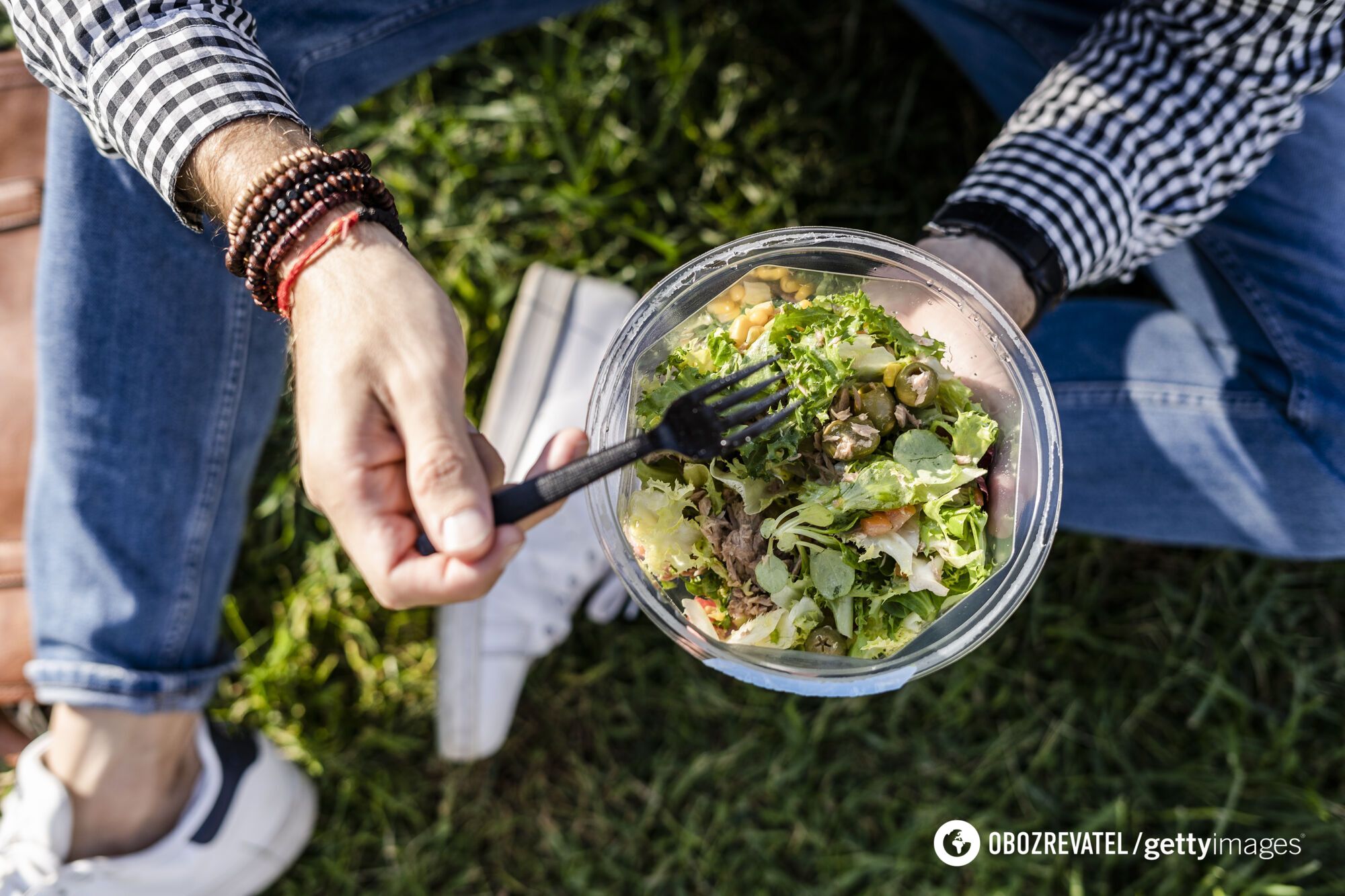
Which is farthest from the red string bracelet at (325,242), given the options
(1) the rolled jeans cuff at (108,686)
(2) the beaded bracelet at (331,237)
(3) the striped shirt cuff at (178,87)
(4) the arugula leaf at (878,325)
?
(1) the rolled jeans cuff at (108,686)

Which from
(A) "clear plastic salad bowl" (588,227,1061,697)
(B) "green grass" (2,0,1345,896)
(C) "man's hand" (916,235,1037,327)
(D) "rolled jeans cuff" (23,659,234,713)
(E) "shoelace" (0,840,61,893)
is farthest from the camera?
(B) "green grass" (2,0,1345,896)

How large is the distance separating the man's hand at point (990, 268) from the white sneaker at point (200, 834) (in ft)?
7.29

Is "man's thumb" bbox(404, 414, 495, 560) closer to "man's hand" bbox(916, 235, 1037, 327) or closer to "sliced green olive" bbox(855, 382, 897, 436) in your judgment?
"sliced green olive" bbox(855, 382, 897, 436)

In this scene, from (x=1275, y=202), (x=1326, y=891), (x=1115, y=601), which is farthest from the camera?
(x=1115, y=601)

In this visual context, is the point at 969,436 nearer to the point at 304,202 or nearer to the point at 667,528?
the point at 667,528

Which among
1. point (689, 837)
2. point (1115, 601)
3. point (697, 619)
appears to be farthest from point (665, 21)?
point (689, 837)

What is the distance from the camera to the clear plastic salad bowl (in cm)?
159

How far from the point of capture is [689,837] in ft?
8.84

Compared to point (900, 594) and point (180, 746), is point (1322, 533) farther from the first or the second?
point (180, 746)

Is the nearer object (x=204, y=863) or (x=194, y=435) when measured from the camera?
(x=194, y=435)

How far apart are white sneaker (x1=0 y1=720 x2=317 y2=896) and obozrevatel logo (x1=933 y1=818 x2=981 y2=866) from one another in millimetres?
1819

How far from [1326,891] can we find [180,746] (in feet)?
10.3

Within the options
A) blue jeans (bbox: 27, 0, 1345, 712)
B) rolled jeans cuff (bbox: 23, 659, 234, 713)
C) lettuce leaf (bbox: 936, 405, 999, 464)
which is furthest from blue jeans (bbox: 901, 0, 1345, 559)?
rolled jeans cuff (bbox: 23, 659, 234, 713)

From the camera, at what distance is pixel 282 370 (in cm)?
215
